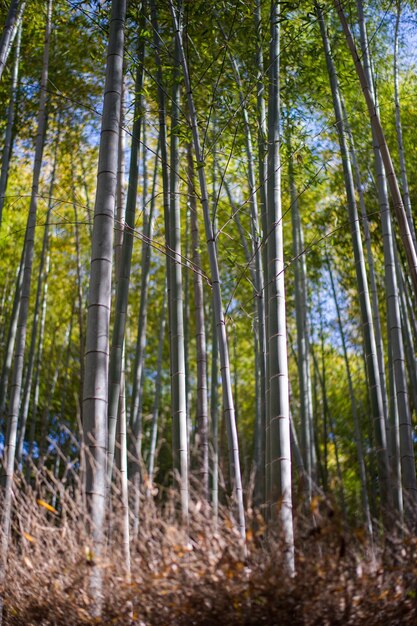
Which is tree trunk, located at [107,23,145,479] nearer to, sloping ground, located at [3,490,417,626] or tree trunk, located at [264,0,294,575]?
tree trunk, located at [264,0,294,575]

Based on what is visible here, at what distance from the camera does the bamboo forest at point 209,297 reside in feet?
6.33

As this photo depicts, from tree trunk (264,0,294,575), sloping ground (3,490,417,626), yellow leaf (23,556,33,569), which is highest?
tree trunk (264,0,294,575)

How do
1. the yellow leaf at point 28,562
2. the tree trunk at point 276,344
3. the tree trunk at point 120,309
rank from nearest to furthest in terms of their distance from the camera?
the yellow leaf at point 28,562 → the tree trunk at point 276,344 → the tree trunk at point 120,309

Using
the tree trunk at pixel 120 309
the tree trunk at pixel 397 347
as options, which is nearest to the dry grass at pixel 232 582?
the tree trunk at pixel 397 347

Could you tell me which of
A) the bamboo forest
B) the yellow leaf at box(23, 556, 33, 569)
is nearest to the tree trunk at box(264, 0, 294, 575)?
the bamboo forest

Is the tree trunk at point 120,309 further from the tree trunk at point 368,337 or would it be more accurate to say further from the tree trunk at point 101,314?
the tree trunk at point 368,337

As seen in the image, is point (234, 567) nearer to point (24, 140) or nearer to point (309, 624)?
point (309, 624)

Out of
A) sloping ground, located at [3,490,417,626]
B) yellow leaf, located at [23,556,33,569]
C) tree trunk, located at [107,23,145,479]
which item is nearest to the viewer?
sloping ground, located at [3,490,417,626]

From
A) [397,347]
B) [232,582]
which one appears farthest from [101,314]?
[397,347]

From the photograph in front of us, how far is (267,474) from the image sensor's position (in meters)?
3.07

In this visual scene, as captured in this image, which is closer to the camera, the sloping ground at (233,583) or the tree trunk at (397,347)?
the sloping ground at (233,583)

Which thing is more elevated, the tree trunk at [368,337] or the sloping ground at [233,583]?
the tree trunk at [368,337]

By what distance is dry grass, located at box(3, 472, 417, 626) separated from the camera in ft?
5.94

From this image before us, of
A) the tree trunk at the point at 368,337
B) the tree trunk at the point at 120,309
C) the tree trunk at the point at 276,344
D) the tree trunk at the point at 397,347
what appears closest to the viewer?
the tree trunk at the point at 276,344
